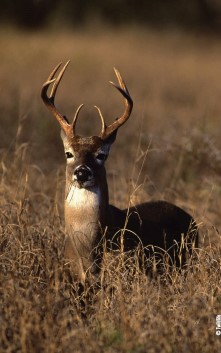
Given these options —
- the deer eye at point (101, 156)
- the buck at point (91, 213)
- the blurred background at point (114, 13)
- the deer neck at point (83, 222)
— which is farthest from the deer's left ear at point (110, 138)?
the blurred background at point (114, 13)

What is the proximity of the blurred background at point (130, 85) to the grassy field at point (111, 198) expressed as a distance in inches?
1.3

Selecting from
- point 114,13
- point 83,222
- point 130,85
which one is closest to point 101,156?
point 83,222

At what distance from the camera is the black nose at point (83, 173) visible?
651 centimetres

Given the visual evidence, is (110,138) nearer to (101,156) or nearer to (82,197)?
(101,156)

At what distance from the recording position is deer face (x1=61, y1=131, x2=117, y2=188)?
21.5 feet

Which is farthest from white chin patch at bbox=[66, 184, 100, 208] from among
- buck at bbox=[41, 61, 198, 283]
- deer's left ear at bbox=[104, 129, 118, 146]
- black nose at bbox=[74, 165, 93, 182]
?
deer's left ear at bbox=[104, 129, 118, 146]

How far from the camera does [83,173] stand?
6523 mm

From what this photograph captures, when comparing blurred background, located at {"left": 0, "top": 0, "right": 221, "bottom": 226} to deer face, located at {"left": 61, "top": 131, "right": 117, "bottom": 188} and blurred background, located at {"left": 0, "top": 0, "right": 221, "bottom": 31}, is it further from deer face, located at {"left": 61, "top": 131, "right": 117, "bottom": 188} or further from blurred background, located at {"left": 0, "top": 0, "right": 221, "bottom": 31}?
deer face, located at {"left": 61, "top": 131, "right": 117, "bottom": 188}

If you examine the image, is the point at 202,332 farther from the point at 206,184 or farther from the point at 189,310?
the point at 206,184

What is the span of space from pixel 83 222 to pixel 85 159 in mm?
454

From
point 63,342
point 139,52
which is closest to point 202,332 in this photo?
point 63,342

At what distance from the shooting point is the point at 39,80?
17.0 metres

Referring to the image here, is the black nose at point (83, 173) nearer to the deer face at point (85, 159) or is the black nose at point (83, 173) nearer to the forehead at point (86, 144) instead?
the deer face at point (85, 159)

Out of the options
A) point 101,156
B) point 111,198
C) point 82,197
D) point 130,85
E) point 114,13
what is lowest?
point 114,13
